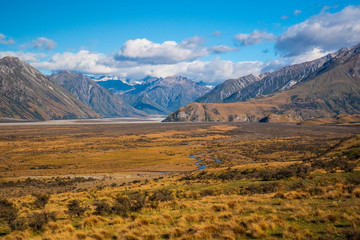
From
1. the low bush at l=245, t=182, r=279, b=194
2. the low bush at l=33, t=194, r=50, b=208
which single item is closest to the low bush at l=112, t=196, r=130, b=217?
the low bush at l=33, t=194, r=50, b=208

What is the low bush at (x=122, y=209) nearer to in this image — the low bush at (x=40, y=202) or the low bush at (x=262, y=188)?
the low bush at (x=40, y=202)

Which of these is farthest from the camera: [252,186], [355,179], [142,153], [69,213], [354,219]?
[142,153]

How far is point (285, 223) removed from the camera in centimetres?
1185

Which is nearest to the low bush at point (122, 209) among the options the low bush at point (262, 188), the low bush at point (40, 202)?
the low bush at point (40, 202)

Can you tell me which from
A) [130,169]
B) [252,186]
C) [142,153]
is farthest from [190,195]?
[142,153]

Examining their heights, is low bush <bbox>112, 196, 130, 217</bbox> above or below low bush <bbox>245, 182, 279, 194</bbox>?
above

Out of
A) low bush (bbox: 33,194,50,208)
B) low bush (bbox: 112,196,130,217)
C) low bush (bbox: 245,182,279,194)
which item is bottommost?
low bush (bbox: 33,194,50,208)

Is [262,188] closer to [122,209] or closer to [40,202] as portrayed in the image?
[122,209]

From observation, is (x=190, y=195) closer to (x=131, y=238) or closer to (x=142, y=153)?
(x=131, y=238)

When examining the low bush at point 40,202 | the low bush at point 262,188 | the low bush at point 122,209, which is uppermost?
the low bush at point 122,209

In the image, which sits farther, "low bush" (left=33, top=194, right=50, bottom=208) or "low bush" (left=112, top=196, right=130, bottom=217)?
"low bush" (left=33, top=194, right=50, bottom=208)

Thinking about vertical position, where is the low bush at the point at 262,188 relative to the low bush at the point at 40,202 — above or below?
above

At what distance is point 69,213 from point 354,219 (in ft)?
57.2

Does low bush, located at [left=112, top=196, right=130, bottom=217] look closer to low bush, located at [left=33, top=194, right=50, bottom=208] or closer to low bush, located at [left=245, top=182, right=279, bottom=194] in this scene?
low bush, located at [left=33, top=194, right=50, bottom=208]
